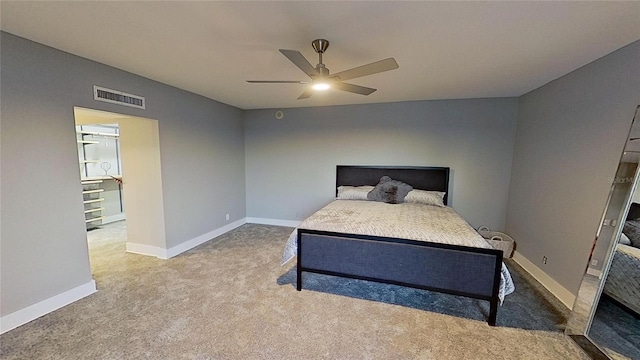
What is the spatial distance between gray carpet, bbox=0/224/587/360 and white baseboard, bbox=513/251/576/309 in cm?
12

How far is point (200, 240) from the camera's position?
13.8 feet

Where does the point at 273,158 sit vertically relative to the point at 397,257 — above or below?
above

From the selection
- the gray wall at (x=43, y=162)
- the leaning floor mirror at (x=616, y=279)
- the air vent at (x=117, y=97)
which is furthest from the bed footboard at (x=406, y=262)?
the air vent at (x=117, y=97)

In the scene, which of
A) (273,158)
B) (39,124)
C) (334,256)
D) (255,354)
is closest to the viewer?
(255,354)

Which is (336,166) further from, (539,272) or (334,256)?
(539,272)

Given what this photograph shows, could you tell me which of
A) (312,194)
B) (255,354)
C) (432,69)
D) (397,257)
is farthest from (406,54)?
(312,194)

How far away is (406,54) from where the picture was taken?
2381 mm

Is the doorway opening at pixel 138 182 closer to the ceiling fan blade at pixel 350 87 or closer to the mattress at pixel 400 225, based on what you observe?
the mattress at pixel 400 225

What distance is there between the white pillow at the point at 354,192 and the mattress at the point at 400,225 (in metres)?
0.49

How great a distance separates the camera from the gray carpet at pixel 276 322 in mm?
1940

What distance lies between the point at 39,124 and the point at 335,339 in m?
3.18

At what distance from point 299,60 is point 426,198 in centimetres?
305

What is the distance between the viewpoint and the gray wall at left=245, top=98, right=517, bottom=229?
4109 millimetres

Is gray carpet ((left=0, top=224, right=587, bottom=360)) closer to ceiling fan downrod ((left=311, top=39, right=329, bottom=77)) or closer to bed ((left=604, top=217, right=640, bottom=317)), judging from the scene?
bed ((left=604, top=217, right=640, bottom=317))
